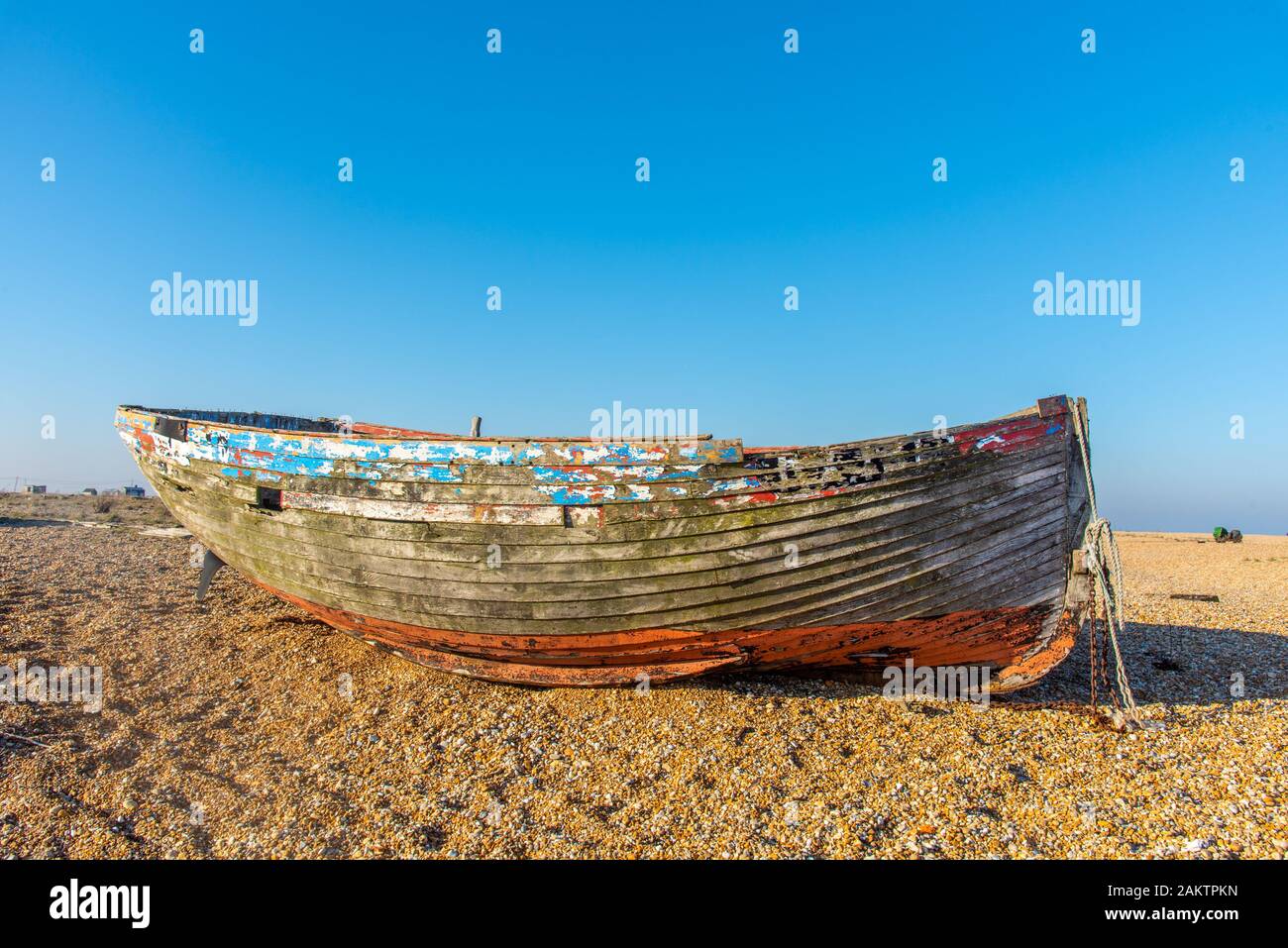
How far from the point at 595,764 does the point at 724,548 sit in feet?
6.50

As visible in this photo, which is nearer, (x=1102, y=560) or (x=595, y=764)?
(x=595, y=764)

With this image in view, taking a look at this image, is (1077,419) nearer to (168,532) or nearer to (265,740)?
(265,740)

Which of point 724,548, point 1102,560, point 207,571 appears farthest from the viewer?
point 207,571

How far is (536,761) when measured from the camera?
16.3ft

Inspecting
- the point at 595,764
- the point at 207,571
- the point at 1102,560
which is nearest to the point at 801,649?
the point at 595,764

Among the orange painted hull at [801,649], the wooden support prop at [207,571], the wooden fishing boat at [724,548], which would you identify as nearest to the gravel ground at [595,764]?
the orange painted hull at [801,649]

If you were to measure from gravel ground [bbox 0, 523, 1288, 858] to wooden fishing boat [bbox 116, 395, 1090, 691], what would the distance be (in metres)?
0.57

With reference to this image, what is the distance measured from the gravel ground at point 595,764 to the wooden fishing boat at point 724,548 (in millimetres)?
574

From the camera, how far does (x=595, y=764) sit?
4.94m

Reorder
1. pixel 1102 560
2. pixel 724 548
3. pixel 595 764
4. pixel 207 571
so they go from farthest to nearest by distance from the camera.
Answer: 1. pixel 207 571
2. pixel 1102 560
3. pixel 724 548
4. pixel 595 764

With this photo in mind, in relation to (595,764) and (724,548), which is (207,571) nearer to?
(595,764)

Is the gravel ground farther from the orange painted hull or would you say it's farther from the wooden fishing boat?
the wooden fishing boat

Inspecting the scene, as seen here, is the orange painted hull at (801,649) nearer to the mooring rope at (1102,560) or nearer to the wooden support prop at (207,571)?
the mooring rope at (1102,560)

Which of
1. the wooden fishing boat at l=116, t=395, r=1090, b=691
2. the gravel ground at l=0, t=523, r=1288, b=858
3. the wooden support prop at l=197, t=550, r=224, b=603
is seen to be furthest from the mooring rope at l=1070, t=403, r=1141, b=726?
the wooden support prop at l=197, t=550, r=224, b=603
